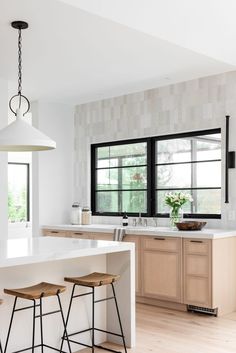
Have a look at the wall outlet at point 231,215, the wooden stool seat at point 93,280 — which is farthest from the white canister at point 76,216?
the wooden stool seat at point 93,280

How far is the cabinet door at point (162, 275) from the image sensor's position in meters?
5.41

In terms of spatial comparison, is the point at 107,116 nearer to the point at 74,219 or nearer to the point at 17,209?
the point at 74,219

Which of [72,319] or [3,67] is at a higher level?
[3,67]

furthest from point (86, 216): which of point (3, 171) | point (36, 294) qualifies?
point (36, 294)

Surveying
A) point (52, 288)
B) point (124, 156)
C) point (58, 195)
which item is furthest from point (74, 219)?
point (52, 288)

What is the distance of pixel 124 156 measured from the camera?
22.8 ft

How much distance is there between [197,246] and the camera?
5.21 metres

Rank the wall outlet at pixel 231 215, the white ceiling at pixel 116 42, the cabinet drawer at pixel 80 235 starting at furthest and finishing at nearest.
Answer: the cabinet drawer at pixel 80 235 < the wall outlet at pixel 231 215 < the white ceiling at pixel 116 42

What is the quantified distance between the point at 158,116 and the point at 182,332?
2863 millimetres

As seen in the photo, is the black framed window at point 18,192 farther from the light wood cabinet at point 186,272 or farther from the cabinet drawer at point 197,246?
the cabinet drawer at point 197,246

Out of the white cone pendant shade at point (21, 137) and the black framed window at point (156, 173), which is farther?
the black framed window at point (156, 173)

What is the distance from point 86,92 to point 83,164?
1.21 metres

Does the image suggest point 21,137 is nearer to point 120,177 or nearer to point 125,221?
point 125,221

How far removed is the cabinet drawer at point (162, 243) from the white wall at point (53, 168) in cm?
197
